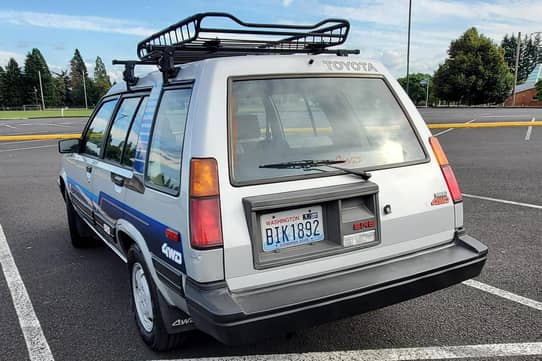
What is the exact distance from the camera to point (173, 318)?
2529 millimetres

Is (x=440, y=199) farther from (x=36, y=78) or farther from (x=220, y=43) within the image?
(x=36, y=78)

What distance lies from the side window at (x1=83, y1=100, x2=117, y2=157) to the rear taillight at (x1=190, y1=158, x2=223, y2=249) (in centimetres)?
189

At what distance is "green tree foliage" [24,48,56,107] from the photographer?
104 meters

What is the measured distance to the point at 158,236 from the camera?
2457mm

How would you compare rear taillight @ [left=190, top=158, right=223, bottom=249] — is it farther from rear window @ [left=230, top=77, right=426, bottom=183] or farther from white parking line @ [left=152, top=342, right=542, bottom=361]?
white parking line @ [left=152, top=342, right=542, bottom=361]

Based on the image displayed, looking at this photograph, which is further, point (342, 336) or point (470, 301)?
point (470, 301)

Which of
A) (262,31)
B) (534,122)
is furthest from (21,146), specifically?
(534,122)

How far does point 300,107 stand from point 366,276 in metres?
1.06

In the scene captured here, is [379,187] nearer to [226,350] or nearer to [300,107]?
[300,107]

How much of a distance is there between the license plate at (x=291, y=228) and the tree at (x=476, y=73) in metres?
59.2

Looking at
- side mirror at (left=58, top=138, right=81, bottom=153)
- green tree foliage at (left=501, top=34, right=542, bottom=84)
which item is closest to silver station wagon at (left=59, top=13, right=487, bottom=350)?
side mirror at (left=58, top=138, right=81, bottom=153)

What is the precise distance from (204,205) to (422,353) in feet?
5.53

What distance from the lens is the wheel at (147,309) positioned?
2678 millimetres

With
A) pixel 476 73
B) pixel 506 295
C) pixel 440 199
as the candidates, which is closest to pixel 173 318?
pixel 440 199
